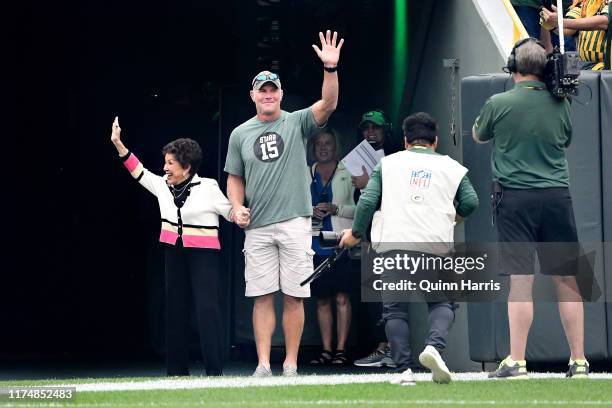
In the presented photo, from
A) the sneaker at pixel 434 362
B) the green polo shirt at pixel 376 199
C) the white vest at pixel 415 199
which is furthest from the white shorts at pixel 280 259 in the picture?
the sneaker at pixel 434 362

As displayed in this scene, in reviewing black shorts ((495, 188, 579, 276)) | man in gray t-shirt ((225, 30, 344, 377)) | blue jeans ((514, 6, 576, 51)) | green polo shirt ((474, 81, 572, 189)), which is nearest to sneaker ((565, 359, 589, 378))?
black shorts ((495, 188, 579, 276))

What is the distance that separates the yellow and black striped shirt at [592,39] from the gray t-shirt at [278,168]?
2579 millimetres

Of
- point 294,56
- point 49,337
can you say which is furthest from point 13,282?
point 294,56

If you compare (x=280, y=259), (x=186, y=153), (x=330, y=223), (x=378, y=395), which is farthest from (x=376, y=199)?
(x=330, y=223)

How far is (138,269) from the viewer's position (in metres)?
16.8

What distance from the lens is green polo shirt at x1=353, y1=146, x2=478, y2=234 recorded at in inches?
330

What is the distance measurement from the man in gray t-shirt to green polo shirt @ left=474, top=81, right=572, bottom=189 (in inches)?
59.6

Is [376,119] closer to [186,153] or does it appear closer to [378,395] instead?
[186,153]

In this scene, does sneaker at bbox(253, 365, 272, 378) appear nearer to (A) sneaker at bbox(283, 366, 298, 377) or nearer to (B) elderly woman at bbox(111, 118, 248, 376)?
(A) sneaker at bbox(283, 366, 298, 377)

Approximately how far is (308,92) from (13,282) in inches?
205

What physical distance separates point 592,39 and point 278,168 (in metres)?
2.95

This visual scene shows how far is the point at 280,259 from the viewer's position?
9.81 m

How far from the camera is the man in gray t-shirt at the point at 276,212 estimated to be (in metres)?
9.72

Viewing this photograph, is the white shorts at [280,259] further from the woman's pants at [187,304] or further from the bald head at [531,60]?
the bald head at [531,60]
